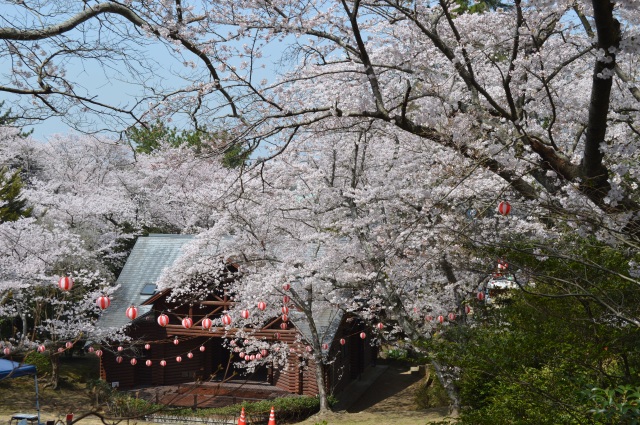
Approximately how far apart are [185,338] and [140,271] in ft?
13.1

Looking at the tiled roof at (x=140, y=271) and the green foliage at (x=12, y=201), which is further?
the green foliage at (x=12, y=201)

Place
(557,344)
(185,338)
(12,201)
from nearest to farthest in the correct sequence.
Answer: (557,344) < (185,338) < (12,201)

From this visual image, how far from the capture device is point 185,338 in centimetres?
2138

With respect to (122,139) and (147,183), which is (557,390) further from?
(147,183)

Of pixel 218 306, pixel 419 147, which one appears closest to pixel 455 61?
pixel 419 147

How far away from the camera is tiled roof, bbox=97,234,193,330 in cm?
2178

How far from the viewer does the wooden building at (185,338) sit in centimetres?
1931

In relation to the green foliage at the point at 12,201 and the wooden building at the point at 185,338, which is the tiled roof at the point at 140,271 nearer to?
the wooden building at the point at 185,338

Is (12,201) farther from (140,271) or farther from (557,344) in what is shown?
(557,344)

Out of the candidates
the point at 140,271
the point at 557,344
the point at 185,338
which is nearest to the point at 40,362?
the point at 140,271

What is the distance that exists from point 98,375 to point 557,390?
837 inches

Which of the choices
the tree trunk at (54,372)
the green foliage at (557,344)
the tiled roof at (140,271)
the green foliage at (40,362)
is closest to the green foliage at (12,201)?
A: the tiled roof at (140,271)

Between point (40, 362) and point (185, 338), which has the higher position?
point (185, 338)

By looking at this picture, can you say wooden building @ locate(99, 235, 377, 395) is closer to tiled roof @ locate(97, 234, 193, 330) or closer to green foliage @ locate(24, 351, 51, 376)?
tiled roof @ locate(97, 234, 193, 330)
